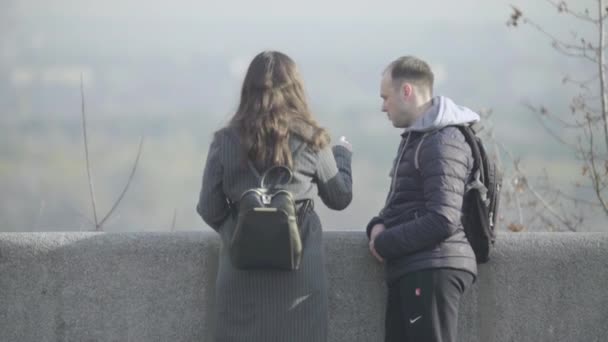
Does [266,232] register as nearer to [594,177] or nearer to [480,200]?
[480,200]

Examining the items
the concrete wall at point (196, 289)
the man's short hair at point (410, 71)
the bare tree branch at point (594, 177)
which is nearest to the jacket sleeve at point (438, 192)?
the man's short hair at point (410, 71)

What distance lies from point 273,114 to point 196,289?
1.18 meters

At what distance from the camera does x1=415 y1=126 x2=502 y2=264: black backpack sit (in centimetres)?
404

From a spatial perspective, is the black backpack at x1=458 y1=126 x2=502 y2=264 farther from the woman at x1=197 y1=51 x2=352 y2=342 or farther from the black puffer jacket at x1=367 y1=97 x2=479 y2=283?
the woman at x1=197 y1=51 x2=352 y2=342

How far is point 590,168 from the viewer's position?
6184 mm

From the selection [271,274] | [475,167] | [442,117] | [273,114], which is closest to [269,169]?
[273,114]

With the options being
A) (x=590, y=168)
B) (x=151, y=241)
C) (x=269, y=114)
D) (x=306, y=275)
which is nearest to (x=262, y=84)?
(x=269, y=114)

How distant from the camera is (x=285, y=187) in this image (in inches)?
155

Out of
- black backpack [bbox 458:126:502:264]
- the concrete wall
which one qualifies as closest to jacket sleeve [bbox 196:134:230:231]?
the concrete wall

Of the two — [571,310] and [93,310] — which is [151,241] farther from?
[571,310]

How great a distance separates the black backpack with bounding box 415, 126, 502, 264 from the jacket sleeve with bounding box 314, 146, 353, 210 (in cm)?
34

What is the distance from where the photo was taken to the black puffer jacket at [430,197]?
3854mm

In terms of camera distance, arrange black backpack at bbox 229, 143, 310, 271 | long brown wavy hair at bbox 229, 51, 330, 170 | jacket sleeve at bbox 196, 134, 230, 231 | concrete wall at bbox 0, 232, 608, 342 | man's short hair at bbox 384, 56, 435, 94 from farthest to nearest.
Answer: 1. concrete wall at bbox 0, 232, 608, 342
2. man's short hair at bbox 384, 56, 435, 94
3. jacket sleeve at bbox 196, 134, 230, 231
4. long brown wavy hair at bbox 229, 51, 330, 170
5. black backpack at bbox 229, 143, 310, 271

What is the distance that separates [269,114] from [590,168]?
3.06m
